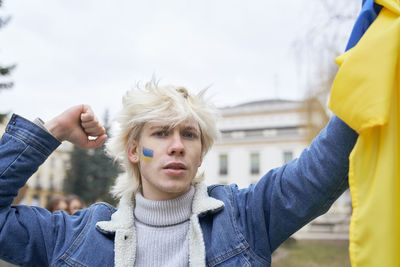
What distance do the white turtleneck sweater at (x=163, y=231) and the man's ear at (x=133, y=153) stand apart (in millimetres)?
216

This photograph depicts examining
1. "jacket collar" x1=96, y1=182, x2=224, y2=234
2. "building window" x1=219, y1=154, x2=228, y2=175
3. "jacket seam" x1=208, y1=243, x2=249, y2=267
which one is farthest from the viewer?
"building window" x1=219, y1=154, x2=228, y2=175

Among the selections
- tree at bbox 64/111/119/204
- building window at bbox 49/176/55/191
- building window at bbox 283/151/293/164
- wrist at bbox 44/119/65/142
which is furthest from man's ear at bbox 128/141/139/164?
building window at bbox 49/176/55/191

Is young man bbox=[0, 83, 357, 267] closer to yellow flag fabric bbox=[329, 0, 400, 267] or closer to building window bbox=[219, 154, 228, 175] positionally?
yellow flag fabric bbox=[329, 0, 400, 267]

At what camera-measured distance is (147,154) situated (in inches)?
84.1

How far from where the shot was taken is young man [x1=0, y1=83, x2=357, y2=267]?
6.23 ft

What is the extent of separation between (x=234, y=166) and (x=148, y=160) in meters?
37.7

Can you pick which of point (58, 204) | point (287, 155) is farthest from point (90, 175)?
point (58, 204)

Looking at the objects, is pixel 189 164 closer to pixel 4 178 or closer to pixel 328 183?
pixel 328 183

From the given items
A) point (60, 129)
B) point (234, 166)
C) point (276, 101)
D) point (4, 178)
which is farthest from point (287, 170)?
point (276, 101)

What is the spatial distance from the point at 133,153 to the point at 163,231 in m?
0.49

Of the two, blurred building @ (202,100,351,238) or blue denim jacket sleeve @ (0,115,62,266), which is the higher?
blue denim jacket sleeve @ (0,115,62,266)

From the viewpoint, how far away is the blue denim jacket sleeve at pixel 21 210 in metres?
2.07

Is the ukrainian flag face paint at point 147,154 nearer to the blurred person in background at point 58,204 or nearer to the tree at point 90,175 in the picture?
the blurred person in background at point 58,204

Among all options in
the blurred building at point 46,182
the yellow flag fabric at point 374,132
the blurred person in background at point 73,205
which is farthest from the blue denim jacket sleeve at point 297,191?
the blurred building at point 46,182
